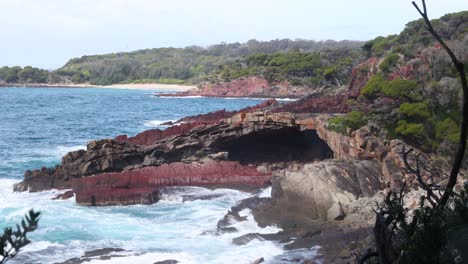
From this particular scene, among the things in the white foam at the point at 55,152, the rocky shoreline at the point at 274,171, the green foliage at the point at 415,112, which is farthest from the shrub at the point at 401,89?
the white foam at the point at 55,152

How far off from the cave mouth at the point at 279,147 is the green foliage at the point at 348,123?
245cm

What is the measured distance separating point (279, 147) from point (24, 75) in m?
134

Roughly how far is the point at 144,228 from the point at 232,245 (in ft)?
12.6

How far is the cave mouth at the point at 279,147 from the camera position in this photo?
1154 inches

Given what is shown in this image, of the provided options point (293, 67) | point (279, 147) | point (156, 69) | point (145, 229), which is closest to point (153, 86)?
point (156, 69)

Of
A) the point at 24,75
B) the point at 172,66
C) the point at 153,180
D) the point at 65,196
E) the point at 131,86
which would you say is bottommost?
the point at 65,196

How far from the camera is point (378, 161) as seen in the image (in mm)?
22953

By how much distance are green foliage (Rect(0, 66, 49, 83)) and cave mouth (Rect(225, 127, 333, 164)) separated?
131 m

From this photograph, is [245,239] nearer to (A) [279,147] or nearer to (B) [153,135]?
(A) [279,147]

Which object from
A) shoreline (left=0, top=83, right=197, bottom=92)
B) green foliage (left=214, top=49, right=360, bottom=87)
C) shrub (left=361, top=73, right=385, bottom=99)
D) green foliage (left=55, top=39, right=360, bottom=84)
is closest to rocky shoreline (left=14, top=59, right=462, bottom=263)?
shrub (left=361, top=73, right=385, bottom=99)

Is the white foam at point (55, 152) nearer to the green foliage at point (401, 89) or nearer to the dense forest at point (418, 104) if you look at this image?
the dense forest at point (418, 104)

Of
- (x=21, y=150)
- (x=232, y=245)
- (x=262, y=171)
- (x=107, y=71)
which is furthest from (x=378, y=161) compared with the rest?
(x=107, y=71)

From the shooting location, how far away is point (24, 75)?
151 metres

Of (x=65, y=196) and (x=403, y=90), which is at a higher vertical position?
(x=403, y=90)
